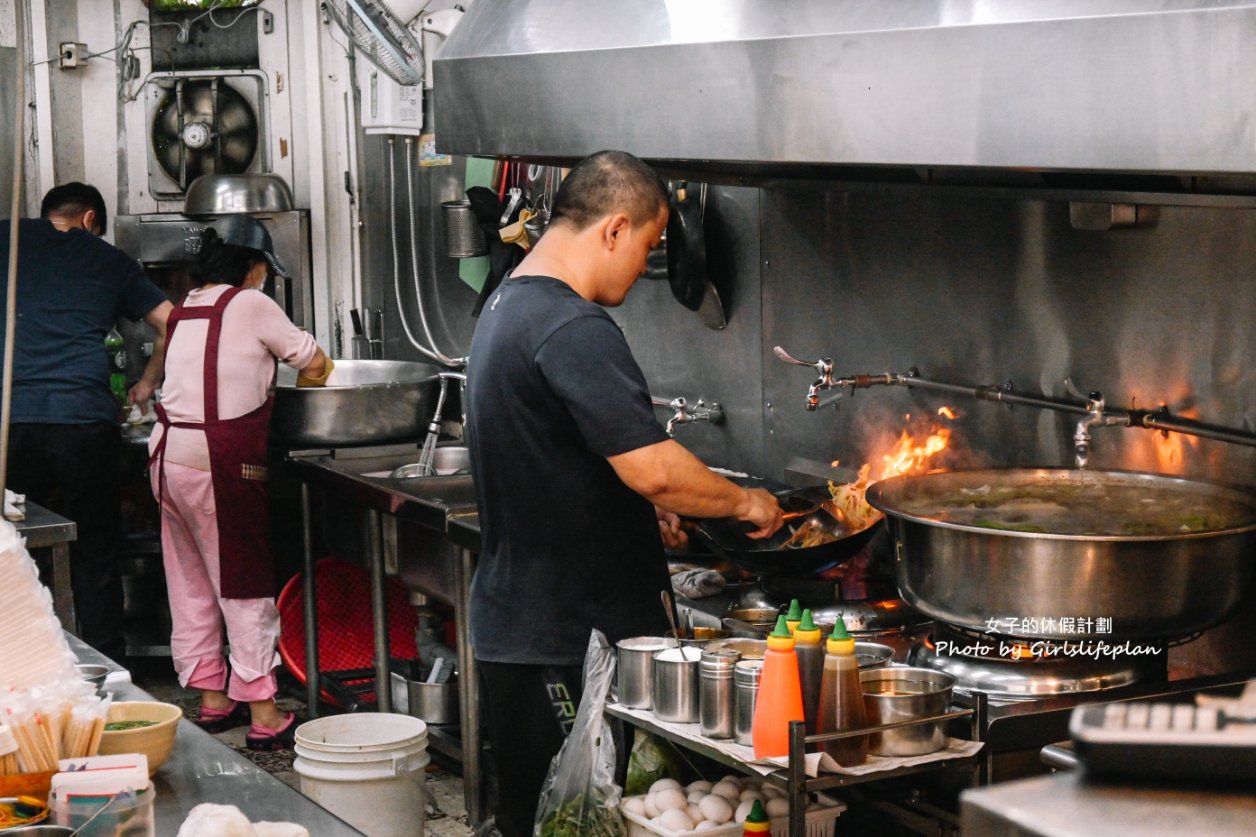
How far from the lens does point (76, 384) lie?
5.60 meters

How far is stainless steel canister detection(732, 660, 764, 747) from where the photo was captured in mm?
2627

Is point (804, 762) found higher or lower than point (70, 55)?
lower

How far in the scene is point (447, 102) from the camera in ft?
13.0

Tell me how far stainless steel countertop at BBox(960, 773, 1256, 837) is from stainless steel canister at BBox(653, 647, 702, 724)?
5.14ft

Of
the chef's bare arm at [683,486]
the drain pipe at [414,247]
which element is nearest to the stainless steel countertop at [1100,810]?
the chef's bare arm at [683,486]

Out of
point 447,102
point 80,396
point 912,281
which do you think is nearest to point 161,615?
point 80,396

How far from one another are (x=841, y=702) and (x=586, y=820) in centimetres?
66

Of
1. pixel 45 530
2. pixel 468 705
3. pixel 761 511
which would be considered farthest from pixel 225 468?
pixel 761 511

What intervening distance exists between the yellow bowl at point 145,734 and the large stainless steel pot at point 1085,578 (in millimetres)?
1331

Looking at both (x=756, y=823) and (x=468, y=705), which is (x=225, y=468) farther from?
(x=756, y=823)

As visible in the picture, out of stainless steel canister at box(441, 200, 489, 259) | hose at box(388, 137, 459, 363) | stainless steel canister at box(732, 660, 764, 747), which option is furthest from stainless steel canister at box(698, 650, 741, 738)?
hose at box(388, 137, 459, 363)

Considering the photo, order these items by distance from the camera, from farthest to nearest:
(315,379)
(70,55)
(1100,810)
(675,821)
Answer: (70,55)
(315,379)
(675,821)
(1100,810)

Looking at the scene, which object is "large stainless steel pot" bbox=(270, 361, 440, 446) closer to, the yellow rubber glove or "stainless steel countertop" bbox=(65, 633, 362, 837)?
the yellow rubber glove

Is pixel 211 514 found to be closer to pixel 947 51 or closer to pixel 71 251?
pixel 71 251
